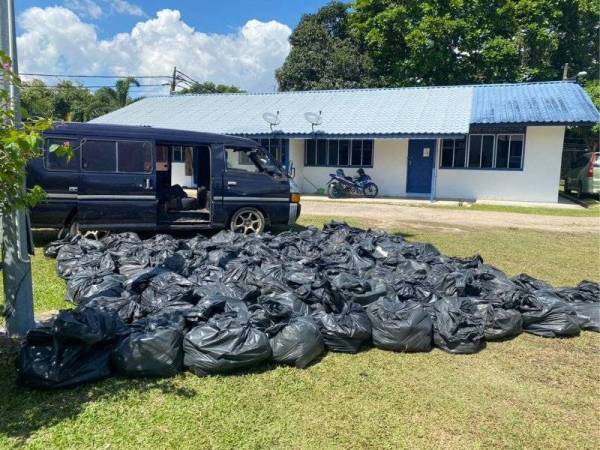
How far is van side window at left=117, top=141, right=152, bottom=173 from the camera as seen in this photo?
25.7 ft

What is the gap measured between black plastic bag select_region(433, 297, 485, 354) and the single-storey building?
1309 centimetres

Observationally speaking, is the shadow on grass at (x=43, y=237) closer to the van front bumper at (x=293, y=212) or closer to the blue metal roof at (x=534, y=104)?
the van front bumper at (x=293, y=212)

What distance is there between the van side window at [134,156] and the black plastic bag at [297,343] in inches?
193

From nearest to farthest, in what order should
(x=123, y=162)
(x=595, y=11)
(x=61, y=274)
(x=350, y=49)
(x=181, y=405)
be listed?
(x=181, y=405) < (x=61, y=274) < (x=123, y=162) < (x=595, y=11) < (x=350, y=49)

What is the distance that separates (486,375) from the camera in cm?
401

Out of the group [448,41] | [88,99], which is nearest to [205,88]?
[88,99]

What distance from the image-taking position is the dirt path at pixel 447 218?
1189cm

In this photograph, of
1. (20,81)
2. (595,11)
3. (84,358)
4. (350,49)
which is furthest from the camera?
(350,49)

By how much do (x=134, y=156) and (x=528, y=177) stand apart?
14321 millimetres

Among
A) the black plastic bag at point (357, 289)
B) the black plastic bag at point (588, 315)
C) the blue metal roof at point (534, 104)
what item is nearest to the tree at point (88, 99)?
the blue metal roof at point (534, 104)

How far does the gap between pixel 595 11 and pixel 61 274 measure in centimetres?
3066

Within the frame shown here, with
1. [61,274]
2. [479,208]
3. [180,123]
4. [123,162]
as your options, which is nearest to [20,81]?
[61,274]

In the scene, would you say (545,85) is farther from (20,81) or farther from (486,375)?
(20,81)

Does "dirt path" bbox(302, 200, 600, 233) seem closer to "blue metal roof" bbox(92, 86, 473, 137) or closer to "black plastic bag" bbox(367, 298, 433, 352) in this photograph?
"blue metal roof" bbox(92, 86, 473, 137)
